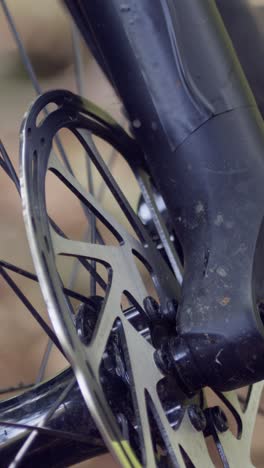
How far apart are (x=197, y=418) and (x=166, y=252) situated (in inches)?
5.1

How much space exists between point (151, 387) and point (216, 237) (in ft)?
0.32

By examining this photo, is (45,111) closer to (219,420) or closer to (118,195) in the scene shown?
(118,195)

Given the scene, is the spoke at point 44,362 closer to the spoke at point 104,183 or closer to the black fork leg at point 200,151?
the spoke at point 104,183

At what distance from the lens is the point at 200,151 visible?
1.35ft

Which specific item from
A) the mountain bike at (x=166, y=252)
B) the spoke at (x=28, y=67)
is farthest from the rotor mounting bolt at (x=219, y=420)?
the spoke at (x=28, y=67)

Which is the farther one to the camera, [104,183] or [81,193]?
[104,183]

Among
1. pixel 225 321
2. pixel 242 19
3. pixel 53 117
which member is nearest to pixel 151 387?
pixel 225 321

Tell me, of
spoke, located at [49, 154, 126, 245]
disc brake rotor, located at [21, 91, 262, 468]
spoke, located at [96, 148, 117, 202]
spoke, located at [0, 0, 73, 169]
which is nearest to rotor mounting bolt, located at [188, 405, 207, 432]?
disc brake rotor, located at [21, 91, 262, 468]

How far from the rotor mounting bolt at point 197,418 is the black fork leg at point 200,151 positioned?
0.01m

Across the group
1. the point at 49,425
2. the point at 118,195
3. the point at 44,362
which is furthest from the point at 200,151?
the point at 44,362

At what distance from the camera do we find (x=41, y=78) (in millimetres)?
707

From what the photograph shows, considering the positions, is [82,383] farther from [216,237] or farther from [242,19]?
[242,19]

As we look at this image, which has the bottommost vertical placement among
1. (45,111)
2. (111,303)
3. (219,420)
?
(219,420)

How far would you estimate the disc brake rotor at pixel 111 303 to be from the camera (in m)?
0.28
